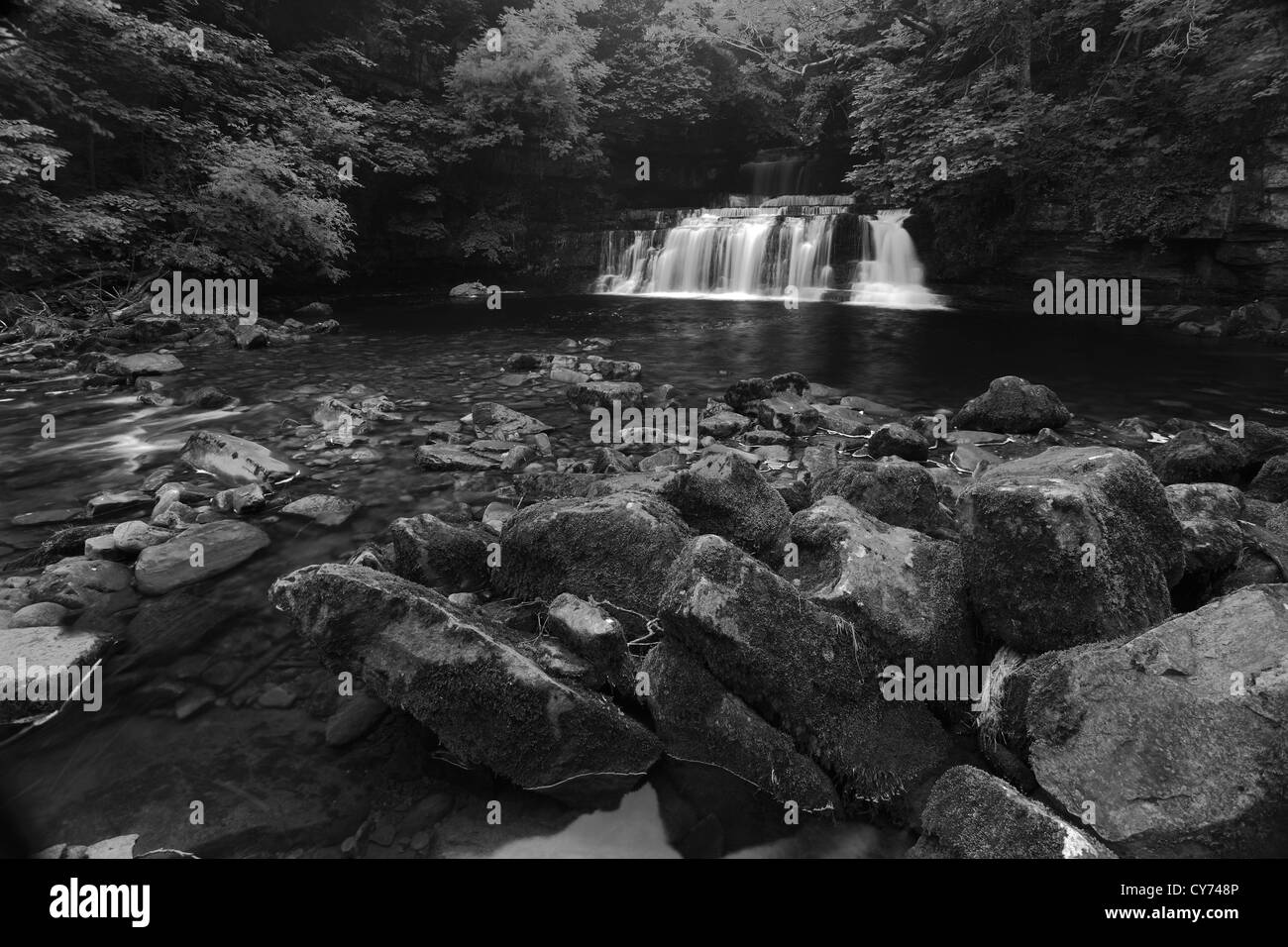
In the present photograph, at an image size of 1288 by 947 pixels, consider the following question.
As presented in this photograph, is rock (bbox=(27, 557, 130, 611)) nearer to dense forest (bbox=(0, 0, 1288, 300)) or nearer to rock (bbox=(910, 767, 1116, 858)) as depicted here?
rock (bbox=(910, 767, 1116, 858))

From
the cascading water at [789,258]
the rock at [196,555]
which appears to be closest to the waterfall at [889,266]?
the cascading water at [789,258]

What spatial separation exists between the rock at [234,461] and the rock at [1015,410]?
8.63m

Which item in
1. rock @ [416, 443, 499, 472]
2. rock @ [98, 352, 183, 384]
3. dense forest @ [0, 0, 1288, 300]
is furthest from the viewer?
dense forest @ [0, 0, 1288, 300]

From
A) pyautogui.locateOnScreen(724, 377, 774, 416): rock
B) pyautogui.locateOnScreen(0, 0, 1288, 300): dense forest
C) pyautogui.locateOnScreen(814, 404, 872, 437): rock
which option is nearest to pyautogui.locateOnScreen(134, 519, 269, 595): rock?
pyautogui.locateOnScreen(724, 377, 774, 416): rock

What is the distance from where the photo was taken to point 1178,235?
17.4 meters

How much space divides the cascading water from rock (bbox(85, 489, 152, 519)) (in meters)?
20.2

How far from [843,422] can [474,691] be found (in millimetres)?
7008

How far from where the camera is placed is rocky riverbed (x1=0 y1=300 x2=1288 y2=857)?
2.66 m

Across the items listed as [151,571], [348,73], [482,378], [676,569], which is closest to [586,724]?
[676,569]

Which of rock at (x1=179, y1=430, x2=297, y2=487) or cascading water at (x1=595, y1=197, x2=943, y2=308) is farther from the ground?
cascading water at (x1=595, y1=197, x2=943, y2=308)

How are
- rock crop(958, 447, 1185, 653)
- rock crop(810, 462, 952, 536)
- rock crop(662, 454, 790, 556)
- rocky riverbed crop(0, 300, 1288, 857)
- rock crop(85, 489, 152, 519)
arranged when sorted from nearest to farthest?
1. rocky riverbed crop(0, 300, 1288, 857)
2. rock crop(958, 447, 1185, 653)
3. rock crop(662, 454, 790, 556)
4. rock crop(810, 462, 952, 536)
5. rock crop(85, 489, 152, 519)

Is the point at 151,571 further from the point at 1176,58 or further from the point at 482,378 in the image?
the point at 1176,58

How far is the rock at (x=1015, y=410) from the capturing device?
28.6ft

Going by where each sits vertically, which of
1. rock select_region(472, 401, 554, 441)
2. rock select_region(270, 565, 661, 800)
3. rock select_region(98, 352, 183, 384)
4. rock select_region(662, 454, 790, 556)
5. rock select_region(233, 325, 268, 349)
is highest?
rock select_region(233, 325, 268, 349)
